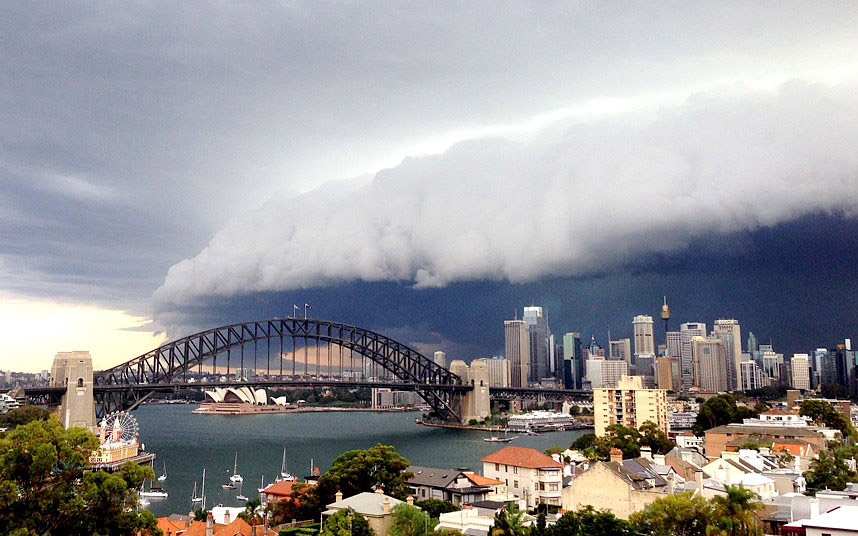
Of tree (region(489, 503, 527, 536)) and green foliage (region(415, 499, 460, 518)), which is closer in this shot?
tree (region(489, 503, 527, 536))

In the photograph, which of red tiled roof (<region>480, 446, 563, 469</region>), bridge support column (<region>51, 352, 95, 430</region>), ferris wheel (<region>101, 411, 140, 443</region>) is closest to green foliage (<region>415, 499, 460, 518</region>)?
red tiled roof (<region>480, 446, 563, 469</region>)

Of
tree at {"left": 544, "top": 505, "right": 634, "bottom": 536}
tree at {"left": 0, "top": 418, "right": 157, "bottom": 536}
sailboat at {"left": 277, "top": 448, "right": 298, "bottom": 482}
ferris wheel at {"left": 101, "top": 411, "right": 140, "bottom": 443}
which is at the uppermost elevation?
tree at {"left": 0, "top": 418, "right": 157, "bottom": 536}

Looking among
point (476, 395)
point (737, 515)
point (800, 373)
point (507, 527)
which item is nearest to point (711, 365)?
point (800, 373)

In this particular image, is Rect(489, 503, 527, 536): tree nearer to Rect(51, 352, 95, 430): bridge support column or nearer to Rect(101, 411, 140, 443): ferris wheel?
Rect(101, 411, 140, 443): ferris wheel

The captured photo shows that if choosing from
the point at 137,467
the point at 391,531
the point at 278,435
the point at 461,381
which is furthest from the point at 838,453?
the point at 461,381

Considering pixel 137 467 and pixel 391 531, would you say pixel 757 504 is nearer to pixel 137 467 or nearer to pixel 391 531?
pixel 391 531

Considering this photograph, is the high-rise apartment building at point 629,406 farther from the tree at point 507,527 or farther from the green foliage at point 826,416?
the tree at point 507,527
